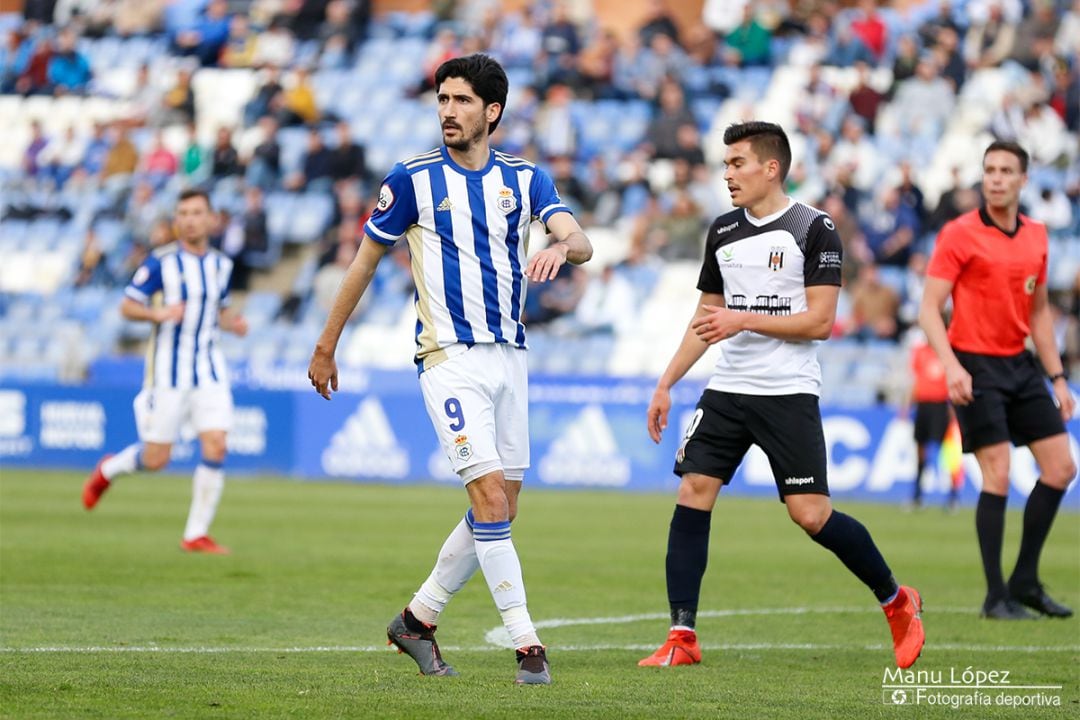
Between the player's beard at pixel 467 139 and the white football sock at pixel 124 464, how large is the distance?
6.70 m

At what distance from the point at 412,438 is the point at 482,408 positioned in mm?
15658

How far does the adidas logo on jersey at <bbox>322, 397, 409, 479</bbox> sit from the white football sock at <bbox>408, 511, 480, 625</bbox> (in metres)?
15.3

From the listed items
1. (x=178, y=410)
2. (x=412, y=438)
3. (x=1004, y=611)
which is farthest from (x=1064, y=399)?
(x=412, y=438)

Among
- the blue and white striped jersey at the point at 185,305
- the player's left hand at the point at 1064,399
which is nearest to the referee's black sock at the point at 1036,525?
the player's left hand at the point at 1064,399

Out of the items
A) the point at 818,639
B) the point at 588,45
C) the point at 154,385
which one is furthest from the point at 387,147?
the point at 818,639

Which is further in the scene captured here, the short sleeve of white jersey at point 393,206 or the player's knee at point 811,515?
the player's knee at point 811,515

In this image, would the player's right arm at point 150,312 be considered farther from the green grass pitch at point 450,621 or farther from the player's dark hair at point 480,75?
the player's dark hair at point 480,75

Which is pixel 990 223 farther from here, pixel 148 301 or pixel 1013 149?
pixel 148 301

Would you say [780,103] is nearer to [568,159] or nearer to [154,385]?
[568,159]

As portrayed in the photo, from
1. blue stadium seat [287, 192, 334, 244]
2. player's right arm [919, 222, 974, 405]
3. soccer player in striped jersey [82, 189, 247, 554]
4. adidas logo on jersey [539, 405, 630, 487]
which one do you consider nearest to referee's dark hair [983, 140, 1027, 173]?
player's right arm [919, 222, 974, 405]

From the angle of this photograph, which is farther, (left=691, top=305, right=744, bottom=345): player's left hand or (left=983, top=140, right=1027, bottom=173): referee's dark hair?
(left=983, top=140, right=1027, bottom=173): referee's dark hair

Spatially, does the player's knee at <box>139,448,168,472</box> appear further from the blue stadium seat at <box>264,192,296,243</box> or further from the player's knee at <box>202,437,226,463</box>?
the blue stadium seat at <box>264,192,296,243</box>

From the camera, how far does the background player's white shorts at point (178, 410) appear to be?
41.5 ft

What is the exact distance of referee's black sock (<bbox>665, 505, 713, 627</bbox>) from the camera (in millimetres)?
7602
